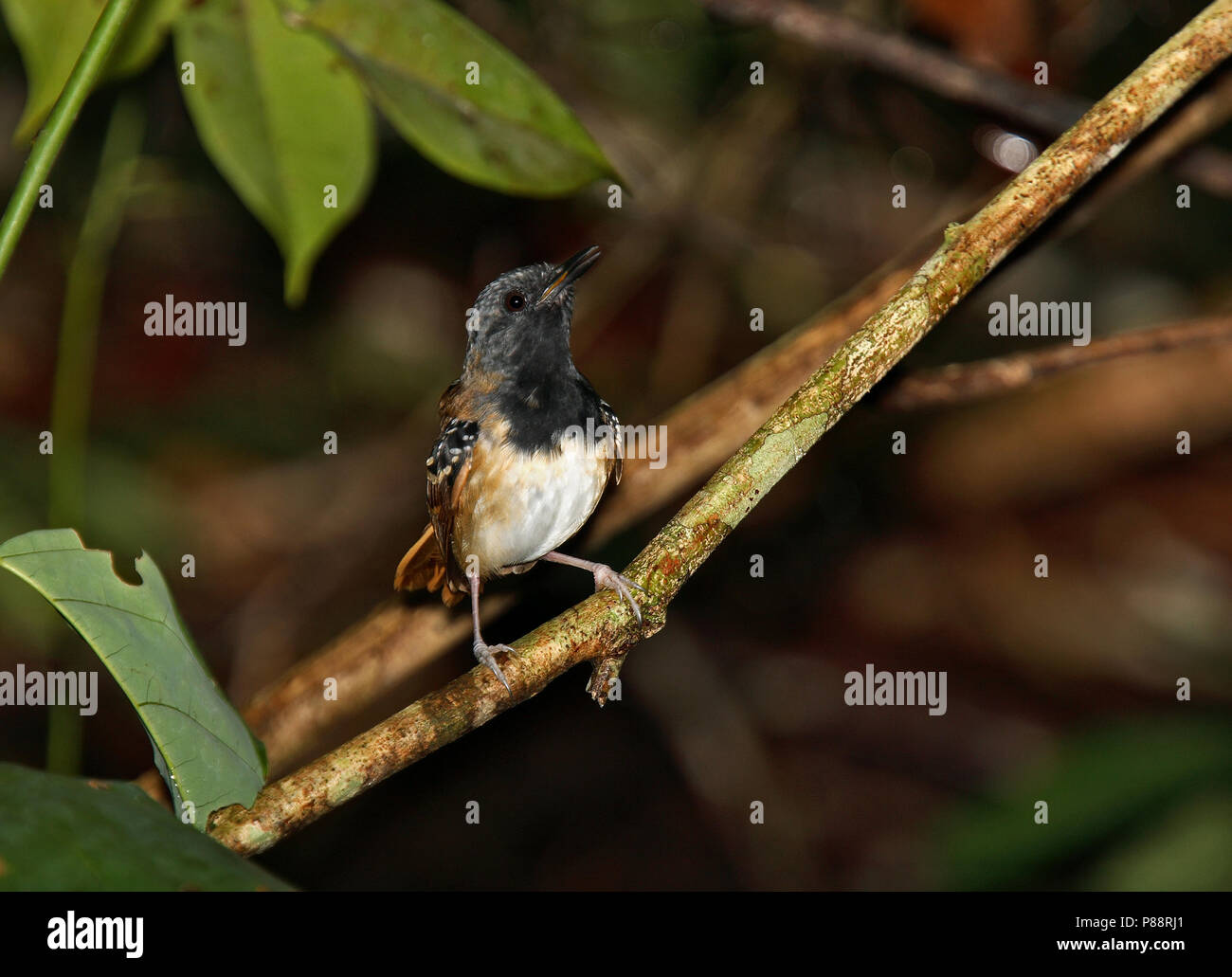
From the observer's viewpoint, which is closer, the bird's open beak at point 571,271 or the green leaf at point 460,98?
the green leaf at point 460,98

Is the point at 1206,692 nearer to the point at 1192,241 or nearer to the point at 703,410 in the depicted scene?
the point at 1192,241

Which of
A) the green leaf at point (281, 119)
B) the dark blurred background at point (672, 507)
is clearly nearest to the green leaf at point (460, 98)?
the green leaf at point (281, 119)

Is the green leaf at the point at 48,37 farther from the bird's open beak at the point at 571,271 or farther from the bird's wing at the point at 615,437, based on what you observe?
the bird's wing at the point at 615,437

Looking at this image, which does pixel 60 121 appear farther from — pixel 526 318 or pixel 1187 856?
pixel 1187 856

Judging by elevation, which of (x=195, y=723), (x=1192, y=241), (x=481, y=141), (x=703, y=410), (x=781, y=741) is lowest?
(x=781, y=741)
